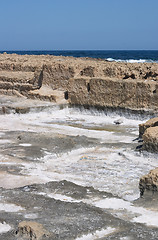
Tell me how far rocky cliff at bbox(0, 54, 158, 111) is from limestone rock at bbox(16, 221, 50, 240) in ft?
24.3

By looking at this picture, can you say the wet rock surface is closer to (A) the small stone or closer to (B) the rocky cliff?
(A) the small stone

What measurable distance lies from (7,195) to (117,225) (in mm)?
1669

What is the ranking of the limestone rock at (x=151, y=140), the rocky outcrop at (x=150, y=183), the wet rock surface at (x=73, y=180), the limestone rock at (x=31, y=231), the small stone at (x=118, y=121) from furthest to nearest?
the small stone at (x=118, y=121)
the limestone rock at (x=151, y=140)
the rocky outcrop at (x=150, y=183)
the wet rock surface at (x=73, y=180)
the limestone rock at (x=31, y=231)

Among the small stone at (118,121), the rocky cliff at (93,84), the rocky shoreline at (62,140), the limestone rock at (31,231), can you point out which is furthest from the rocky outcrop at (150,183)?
the rocky cliff at (93,84)

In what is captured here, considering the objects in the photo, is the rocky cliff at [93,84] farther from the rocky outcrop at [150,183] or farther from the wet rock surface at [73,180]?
the rocky outcrop at [150,183]

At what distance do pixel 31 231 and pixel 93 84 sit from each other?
8.46m

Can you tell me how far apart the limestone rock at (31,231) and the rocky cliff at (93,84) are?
7.42 meters

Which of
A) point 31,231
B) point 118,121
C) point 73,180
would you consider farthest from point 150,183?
point 118,121

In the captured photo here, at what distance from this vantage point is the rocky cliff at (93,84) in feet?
37.1

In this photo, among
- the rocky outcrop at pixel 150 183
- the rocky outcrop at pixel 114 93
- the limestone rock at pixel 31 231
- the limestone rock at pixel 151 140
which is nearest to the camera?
the limestone rock at pixel 31 231

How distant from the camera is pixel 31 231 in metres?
3.98

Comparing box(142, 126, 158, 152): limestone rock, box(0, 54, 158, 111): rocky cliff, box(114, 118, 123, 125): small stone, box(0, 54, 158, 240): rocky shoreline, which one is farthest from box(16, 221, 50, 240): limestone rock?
box(0, 54, 158, 111): rocky cliff

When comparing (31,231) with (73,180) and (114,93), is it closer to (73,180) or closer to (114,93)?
(73,180)

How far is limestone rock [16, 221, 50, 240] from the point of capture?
395 cm
